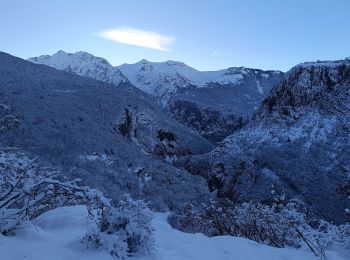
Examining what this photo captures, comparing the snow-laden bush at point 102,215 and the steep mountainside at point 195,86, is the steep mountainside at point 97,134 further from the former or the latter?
the steep mountainside at point 195,86

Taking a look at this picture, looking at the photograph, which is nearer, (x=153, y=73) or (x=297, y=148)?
(x=297, y=148)

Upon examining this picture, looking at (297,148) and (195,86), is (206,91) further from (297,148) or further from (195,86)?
(297,148)

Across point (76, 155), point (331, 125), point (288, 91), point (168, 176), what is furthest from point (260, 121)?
point (76, 155)

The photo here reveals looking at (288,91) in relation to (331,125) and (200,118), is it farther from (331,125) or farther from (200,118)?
(200,118)

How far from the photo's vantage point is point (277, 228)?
9.69 m

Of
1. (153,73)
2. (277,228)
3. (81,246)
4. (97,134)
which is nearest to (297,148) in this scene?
(97,134)

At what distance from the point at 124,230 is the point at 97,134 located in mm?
37258

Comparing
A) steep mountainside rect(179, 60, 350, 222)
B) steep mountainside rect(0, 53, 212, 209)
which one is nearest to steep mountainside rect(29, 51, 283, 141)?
steep mountainside rect(0, 53, 212, 209)

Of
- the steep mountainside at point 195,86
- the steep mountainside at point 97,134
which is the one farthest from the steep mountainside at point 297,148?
the steep mountainside at point 195,86

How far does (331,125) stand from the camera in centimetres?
4988

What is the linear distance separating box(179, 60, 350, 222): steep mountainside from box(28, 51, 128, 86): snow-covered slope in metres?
113

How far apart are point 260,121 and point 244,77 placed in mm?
108317

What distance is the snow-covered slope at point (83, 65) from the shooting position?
16938 cm

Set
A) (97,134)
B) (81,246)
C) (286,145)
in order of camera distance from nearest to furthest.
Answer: (81,246), (97,134), (286,145)
